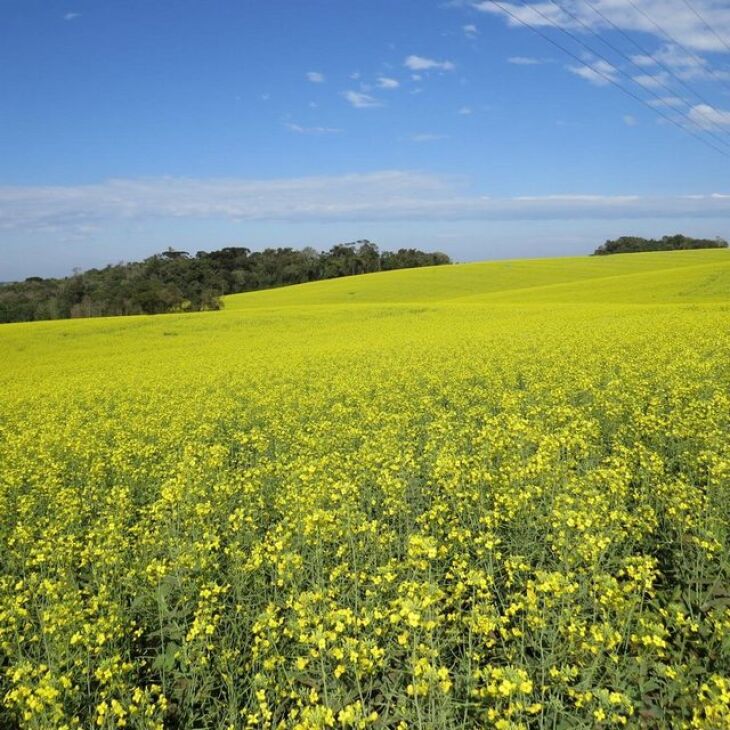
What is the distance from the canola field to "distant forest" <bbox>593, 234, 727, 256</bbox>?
96.7 m

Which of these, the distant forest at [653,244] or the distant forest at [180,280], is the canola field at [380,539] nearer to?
the distant forest at [180,280]

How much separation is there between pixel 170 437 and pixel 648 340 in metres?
16.0

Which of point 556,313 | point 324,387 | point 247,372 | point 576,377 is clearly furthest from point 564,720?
point 556,313

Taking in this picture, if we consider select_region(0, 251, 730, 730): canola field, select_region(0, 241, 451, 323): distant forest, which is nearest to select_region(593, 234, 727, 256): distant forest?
select_region(0, 241, 451, 323): distant forest

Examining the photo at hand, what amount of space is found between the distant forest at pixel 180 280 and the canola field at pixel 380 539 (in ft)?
129

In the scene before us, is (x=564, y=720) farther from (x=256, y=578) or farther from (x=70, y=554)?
(x=70, y=554)

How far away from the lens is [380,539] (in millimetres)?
5148

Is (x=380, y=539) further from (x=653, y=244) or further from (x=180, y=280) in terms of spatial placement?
(x=653, y=244)

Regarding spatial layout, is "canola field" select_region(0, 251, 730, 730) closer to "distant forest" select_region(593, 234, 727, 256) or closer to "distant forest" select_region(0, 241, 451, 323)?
"distant forest" select_region(0, 241, 451, 323)

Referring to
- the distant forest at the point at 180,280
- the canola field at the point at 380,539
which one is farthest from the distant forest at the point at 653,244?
the canola field at the point at 380,539

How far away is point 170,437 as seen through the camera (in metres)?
10.6

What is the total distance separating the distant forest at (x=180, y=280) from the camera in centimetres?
6050

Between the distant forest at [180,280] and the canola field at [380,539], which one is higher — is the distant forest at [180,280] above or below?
above

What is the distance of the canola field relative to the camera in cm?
375
